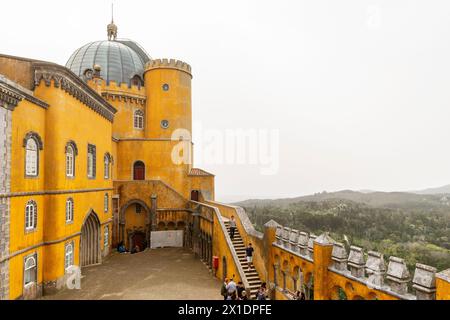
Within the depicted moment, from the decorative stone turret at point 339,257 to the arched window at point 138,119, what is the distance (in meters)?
24.9

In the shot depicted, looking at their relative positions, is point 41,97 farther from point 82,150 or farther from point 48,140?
point 82,150

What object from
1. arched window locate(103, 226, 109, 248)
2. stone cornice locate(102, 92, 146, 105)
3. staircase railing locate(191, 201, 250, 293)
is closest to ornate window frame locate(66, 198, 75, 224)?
arched window locate(103, 226, 109, 248)

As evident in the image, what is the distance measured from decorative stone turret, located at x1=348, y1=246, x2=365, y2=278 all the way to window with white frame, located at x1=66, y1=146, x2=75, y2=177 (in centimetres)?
1474

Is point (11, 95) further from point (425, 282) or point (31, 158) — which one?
point (425, 282)

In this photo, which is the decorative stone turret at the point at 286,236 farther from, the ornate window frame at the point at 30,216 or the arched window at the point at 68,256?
the ornate window frame at the point at 30,216

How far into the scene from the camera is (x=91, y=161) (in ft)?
65.5

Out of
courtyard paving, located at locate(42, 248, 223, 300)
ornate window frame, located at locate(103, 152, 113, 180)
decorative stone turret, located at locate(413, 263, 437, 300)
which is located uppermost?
ornate window frame, located at locate(103, 152, 113, 180)

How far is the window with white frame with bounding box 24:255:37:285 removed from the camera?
13766mm

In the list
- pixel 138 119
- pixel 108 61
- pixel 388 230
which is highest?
pixel 108 61

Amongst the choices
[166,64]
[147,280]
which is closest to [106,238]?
[147,280]

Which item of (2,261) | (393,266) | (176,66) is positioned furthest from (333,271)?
(176,66)

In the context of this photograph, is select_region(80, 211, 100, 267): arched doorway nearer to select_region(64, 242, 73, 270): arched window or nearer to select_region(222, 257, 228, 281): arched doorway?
select_region(64, 242, 73, 270): arched window

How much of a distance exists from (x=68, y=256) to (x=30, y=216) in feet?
12.3
